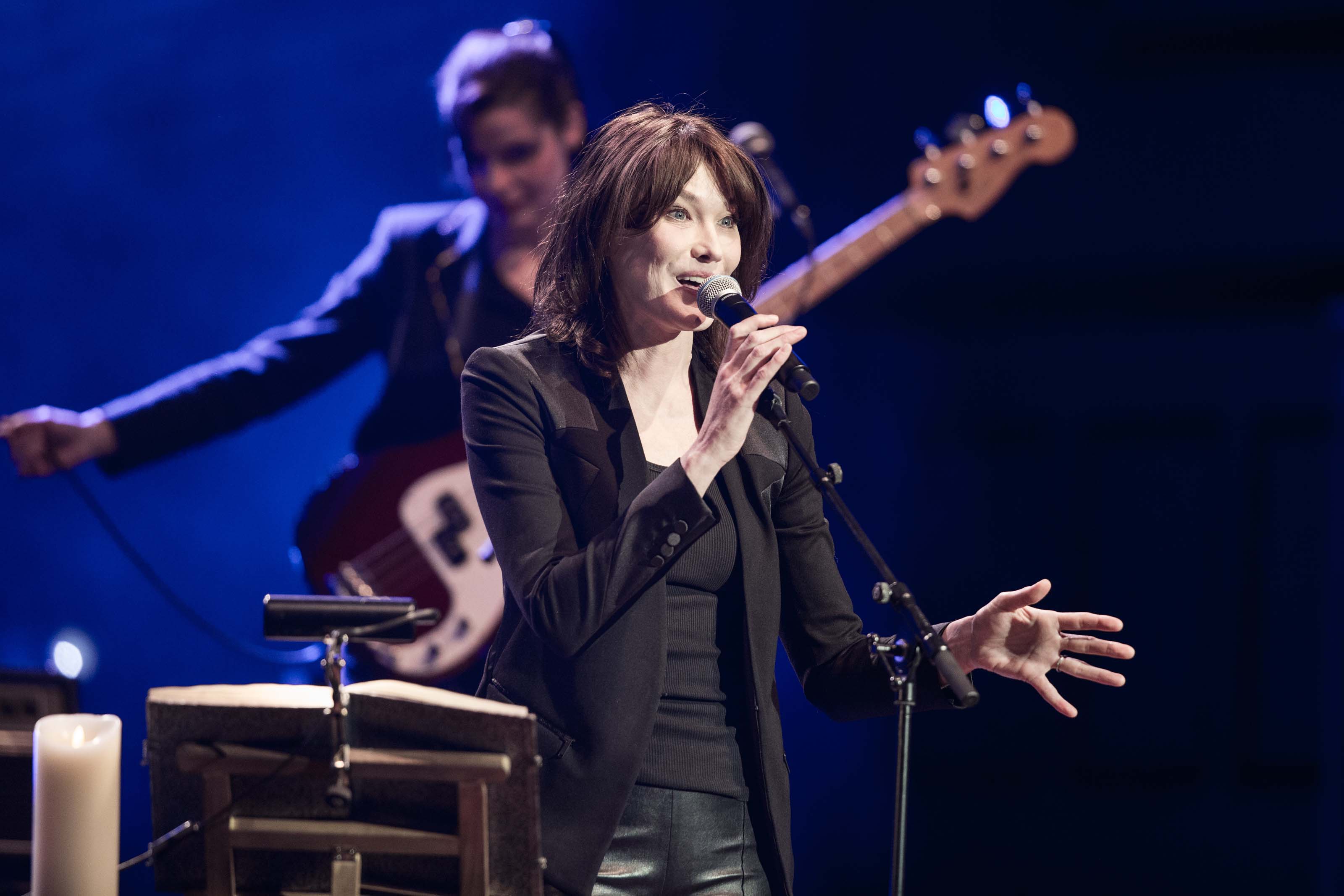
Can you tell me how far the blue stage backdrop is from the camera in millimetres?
3463

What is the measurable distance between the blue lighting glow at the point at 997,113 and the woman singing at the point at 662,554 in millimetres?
1703

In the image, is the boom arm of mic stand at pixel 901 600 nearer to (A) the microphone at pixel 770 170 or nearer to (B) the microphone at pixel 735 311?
(B) the microphone at pixel 735 311

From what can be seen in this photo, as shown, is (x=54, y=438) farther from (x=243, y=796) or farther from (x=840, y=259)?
(x=243, y=796)

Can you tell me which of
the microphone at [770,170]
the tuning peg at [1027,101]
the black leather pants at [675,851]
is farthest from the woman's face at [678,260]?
the tuning peg at [1027,101]

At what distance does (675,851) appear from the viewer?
154 centimetres

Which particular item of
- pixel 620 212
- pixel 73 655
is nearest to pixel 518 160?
pixel 620 212

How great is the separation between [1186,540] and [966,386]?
780 millimetres

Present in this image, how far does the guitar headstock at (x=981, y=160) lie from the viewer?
3.39m

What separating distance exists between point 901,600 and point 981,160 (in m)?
2.27

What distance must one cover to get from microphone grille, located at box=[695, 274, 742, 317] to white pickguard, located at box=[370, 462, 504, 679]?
1.67 m

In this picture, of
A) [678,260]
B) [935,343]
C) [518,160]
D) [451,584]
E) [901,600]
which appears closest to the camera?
[901,600]

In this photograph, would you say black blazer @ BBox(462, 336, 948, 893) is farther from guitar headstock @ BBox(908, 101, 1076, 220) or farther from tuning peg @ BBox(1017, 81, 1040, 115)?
tuning peg @ BBox(1017, 81, 1040, 115)

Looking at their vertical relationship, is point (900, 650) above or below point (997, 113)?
below

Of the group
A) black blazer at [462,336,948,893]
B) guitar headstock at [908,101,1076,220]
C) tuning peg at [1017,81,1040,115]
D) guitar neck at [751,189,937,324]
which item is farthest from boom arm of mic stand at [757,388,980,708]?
tuning peg at [1017,81,1040,115]
